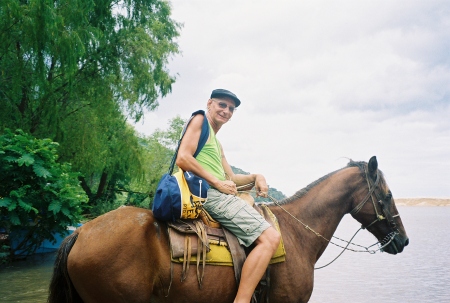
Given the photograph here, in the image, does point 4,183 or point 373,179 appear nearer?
point 373,179

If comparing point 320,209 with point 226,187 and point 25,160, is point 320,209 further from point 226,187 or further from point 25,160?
point 25,160

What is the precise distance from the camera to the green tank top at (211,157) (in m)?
3.74

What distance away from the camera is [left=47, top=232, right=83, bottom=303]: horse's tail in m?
3.18

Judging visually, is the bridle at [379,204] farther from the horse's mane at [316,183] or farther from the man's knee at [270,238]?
the man's knee at [270,238]

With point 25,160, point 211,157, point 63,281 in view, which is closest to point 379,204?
point 211,157

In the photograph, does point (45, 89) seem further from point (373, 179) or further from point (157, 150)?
point (157, 150)

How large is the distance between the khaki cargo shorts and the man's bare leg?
2.7 inches

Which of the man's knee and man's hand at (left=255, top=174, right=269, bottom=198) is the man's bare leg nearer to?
the man's knee

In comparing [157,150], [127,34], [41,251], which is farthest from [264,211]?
[157,150]

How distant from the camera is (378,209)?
14.9ft

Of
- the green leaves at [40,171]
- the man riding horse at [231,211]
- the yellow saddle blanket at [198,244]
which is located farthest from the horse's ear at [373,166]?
the green leaves at [40,171]

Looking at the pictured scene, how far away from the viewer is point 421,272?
15.7 meters

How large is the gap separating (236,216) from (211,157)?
0.60m

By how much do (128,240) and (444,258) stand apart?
20.8m
